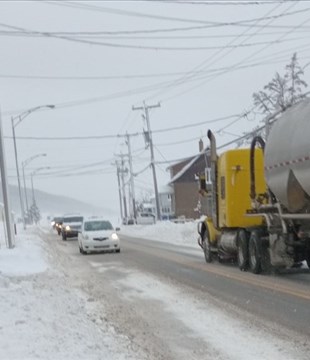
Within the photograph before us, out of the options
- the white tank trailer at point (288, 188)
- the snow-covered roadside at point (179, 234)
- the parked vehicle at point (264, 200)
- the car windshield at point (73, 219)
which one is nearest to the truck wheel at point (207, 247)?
the parked vehicle at point (264, 200)

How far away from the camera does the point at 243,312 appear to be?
36.1 feet

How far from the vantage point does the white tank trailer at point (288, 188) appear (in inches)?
559

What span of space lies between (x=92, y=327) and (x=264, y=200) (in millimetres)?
9409

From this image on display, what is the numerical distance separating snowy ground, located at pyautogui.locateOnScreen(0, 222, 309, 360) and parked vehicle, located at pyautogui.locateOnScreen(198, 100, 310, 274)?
3.12 meters

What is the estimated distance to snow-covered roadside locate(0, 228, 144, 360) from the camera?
7215 millimetres

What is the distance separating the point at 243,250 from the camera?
18031 mm

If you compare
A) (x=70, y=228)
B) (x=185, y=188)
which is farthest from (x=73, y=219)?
(x=185, y=188)

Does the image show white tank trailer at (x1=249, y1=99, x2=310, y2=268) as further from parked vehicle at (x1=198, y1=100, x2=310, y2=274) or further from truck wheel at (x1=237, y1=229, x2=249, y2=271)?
truck wheel at (x1=237, y1=229, x2=249, y2=271)

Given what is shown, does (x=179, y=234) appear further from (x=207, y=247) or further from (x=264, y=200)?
(x=264, y=200)

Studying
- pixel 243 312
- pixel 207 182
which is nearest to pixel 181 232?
pixel 207 182

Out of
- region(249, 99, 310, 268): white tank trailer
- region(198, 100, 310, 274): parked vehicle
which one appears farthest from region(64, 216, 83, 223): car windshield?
region(249, 99, 310, 268): white tank trailer

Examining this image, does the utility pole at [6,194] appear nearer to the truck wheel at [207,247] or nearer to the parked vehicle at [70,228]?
the truck wheel at [207,247]

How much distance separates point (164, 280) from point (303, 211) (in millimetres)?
3915

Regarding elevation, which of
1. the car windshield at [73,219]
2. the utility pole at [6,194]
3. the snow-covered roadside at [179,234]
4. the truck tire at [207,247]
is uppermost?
the utility pole at [6,194]
